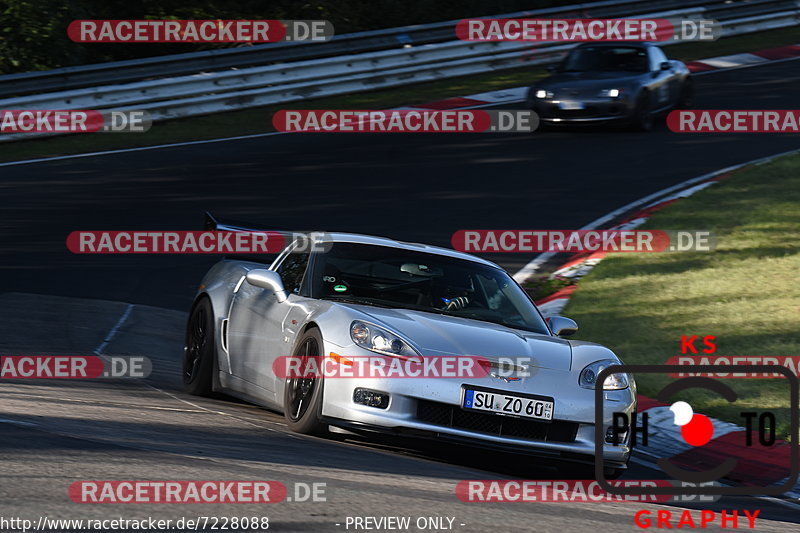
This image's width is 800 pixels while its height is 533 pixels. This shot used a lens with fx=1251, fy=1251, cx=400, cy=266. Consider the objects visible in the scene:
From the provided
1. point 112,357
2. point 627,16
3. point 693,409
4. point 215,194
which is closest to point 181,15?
point 627,16

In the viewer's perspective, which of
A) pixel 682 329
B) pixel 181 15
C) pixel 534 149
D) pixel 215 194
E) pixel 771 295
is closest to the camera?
pixel 682 329

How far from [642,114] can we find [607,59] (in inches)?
55.9

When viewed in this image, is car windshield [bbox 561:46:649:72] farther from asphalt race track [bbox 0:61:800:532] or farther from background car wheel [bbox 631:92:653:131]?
asphalt race track [bbox 0:61:800:532]

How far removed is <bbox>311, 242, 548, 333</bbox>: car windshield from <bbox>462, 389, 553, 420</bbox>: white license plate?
101 centimetres

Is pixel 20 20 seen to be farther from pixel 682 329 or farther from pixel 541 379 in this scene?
pixel 541 379

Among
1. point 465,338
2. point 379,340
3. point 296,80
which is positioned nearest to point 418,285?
point 465,338

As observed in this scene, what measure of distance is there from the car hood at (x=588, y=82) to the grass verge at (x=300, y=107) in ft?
8.62

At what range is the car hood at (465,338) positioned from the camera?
22.0 ft

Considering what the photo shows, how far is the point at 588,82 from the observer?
62.1 ft

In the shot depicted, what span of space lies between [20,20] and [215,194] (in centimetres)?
992

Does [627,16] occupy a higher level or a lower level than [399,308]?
higher

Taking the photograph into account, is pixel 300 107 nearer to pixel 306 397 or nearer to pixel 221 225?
pixel 221 225

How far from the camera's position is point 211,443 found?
243 inches

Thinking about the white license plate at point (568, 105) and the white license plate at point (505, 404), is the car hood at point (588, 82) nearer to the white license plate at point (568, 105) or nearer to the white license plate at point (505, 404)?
the white license plate at point (568, 105)
